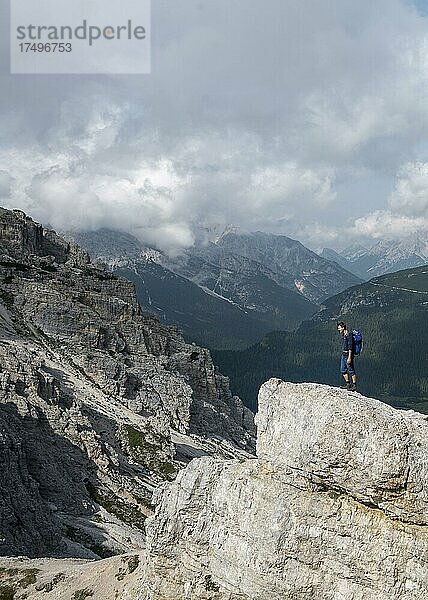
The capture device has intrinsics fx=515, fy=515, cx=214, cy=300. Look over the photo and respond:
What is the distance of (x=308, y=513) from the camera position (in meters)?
18.6

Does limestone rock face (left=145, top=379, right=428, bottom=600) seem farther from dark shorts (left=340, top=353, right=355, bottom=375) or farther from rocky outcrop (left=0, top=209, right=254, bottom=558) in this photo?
rocky outcrop (left=0, top=209, right=254, bottom=558)

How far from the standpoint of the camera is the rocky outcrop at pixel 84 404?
149 feet

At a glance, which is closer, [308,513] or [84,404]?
[308,513]

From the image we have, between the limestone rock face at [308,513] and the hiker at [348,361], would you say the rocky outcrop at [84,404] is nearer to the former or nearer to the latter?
the limestone rock face at [308,513]

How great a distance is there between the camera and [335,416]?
18.4 metres

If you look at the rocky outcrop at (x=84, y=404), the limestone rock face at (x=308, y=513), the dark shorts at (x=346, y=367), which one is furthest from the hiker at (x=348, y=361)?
the rocky outcrop at (x=84, y=404)

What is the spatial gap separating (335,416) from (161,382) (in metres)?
68.7

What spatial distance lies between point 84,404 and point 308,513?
5480cm

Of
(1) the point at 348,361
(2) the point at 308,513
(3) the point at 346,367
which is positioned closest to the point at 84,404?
(3) the point at 346,367

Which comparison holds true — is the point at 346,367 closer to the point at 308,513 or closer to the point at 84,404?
the point at 308,513

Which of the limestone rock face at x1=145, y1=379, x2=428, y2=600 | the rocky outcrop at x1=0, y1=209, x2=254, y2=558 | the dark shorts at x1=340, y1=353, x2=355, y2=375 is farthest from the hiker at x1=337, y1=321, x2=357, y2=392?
the rocky outcrop at x1=0, y1=209, x2=254, y2=558

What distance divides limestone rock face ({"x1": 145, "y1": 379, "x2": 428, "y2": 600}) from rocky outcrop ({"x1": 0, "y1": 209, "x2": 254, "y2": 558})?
23261 millimetres

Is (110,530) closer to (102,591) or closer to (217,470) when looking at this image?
(102,591)

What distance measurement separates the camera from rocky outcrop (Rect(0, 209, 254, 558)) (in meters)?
45.4
